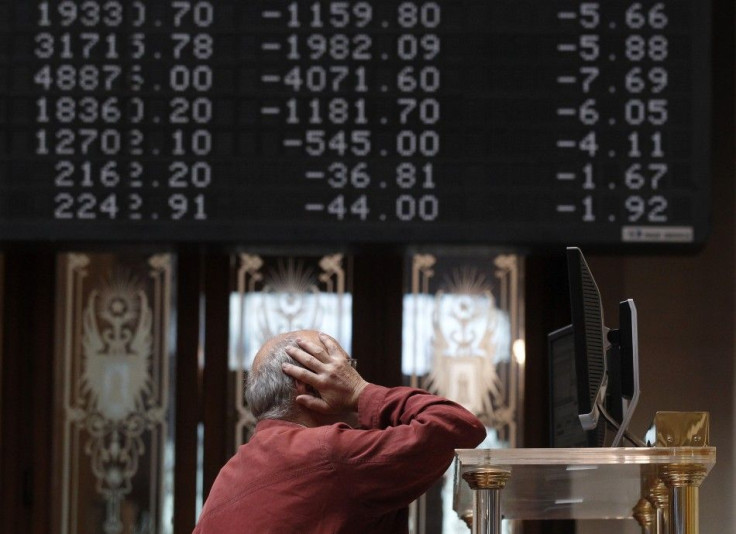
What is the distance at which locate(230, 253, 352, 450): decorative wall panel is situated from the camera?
4.04 m

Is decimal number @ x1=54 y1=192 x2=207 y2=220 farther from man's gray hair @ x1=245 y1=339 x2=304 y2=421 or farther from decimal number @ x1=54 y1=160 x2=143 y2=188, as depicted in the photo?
man's gray hair @ x1=245 y1=339 x2=304 y2=421

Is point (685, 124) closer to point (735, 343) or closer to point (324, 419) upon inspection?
point (735, 343)

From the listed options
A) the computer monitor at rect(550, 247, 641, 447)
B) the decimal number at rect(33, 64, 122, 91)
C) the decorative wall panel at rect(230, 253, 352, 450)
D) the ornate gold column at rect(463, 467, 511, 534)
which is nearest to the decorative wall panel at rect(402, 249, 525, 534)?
the decorative wall panel at rect(230, 253, 352, 450)

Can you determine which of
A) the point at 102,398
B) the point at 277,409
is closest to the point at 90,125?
the point at 102,398

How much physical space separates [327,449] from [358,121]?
5.07ft

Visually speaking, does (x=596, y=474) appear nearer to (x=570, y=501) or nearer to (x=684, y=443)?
(x=684, y=443)

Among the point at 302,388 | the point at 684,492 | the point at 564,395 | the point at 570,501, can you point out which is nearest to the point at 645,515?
the point at 570,501

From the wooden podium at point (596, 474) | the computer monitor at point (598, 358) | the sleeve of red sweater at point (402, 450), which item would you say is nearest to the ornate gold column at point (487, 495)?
the wooden podium at point (596, 474)

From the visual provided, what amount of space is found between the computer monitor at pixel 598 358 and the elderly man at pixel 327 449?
0.64 feet

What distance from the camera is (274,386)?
2.25 meters

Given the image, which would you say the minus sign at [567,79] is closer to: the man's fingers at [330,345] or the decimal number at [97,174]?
the decimal number at [97,174]

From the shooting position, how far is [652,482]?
2.21 metres

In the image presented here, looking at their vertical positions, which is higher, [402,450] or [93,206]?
[93,206]

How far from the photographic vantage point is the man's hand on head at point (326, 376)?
7.27 ft
